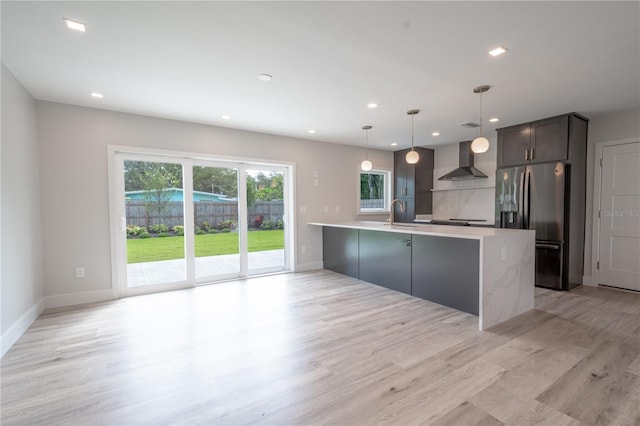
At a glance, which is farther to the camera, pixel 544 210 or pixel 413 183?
pixel 413 183

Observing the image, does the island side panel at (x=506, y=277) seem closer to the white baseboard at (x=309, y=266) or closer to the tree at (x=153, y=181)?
the white baseboard at (x=309, y=266)

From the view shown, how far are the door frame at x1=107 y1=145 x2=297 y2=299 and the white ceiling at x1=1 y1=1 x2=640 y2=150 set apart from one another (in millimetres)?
590

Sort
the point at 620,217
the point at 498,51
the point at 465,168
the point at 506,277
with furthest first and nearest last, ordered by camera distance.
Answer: the point at 465,168 < the point at 620,217 < the point at 506,277 < the point at 498,51

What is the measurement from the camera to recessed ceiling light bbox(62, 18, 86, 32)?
2.04 meters

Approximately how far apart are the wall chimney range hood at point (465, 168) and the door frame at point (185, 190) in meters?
3.23

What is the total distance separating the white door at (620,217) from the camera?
4.12 metres

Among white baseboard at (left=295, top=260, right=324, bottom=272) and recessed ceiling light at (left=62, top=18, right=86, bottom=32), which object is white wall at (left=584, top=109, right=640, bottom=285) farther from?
recessed ceiling light at (left=62, top=18, right=86, bottom=32)

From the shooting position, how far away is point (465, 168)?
19.6 feet

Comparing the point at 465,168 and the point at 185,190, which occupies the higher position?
the point at 465,168

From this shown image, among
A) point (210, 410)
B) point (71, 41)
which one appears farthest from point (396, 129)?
point (210, 410)

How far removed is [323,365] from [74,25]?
9.97 ft

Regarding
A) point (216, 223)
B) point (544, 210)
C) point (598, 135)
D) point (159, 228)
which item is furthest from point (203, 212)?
point (598, 135)

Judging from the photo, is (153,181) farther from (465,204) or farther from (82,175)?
(465,204)

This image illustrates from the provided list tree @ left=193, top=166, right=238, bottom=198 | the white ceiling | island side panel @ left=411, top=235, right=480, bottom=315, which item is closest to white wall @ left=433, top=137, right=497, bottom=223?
the white ceiling
